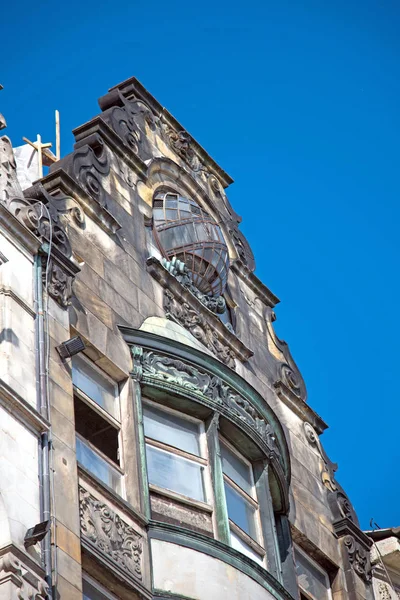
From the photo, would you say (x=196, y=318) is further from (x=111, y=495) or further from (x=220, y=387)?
(x=111, y=495)

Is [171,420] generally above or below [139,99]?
below

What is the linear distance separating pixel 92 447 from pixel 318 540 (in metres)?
6.04

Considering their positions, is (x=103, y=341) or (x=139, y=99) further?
(x=139, y=99)

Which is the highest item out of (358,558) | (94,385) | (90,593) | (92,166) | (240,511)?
(92,166)

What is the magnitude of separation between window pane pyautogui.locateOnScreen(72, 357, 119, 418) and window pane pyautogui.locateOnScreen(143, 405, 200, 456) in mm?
558

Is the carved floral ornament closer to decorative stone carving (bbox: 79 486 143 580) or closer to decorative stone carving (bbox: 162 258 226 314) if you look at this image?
decorative stone carving (bbox: 162 258 226 314)

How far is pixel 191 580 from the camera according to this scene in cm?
1912

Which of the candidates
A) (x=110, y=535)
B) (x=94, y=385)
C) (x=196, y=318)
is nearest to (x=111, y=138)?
(x=196, y=318)

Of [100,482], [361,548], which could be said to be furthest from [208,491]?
[361,548]

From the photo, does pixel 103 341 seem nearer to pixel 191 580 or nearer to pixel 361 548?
pixel 191 580

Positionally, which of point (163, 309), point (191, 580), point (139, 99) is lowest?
point (191, 580)

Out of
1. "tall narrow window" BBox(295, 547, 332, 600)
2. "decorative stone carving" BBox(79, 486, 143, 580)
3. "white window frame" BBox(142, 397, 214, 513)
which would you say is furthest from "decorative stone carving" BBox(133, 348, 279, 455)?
"decorative stone carving" BBox(79, 486, 143, 580)

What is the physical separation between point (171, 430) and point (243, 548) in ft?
6.14

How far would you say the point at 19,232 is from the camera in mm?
19484
